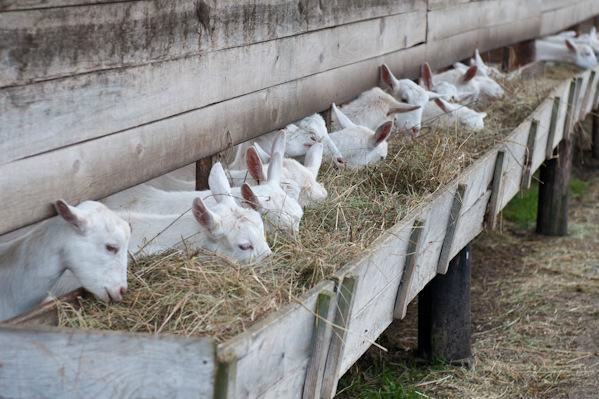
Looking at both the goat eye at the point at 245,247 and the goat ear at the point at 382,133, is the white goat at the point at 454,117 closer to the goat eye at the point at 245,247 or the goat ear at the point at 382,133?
the goat ear at the point at 382,133

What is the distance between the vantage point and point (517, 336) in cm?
697

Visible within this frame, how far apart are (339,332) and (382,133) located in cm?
258

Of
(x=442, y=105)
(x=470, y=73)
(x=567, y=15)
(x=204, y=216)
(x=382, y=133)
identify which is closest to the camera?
(x=204, y=216)

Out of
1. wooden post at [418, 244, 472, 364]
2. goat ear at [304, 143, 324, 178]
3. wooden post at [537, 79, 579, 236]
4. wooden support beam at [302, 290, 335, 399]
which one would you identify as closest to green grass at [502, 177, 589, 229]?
wooden post at [537, 79, 579, 236]

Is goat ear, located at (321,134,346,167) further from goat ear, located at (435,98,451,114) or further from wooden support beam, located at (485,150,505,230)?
goat ear, located at (435,98,451,114)

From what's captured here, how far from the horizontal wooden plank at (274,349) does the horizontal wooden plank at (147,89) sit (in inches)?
48.0

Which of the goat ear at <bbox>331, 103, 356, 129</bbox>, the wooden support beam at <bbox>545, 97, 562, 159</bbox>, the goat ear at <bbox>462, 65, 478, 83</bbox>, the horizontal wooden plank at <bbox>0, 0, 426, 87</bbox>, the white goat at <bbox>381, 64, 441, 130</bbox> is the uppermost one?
the horizontal wooden plank at <bbox>0, 0, 426, 87</bbox>

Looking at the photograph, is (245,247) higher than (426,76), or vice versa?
(245,247)

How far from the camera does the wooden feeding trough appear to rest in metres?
2.63

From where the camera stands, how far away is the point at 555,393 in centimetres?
602

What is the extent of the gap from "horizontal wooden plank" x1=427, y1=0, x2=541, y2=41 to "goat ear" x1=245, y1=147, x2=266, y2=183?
416 centimetres

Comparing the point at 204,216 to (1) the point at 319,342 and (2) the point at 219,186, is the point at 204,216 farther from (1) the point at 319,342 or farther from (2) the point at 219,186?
(1) the point at 319,342

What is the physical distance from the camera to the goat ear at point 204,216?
398 cm

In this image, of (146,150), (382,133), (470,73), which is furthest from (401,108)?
(146,150)
